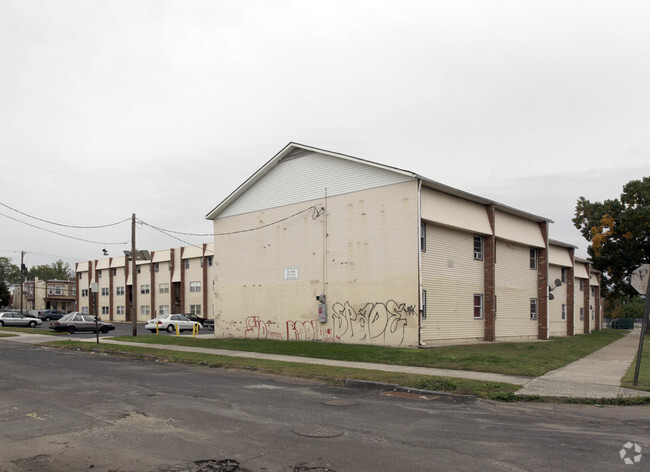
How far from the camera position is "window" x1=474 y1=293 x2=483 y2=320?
87.6 ft

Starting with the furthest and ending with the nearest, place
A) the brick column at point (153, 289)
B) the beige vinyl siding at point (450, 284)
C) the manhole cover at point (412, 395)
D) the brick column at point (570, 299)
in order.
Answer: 1. the brick column at point (153, 289)
2. the brick column at point (570, 299)
3. the beige vinyl siding at point (450, 284)
4. the manhole cover at point (412, 395)

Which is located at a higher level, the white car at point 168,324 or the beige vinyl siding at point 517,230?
the beige vinyl siding at point 517,230

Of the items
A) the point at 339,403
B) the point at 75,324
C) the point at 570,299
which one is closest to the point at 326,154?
the point at 339,403

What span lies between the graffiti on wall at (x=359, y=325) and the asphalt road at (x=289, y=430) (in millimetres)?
10123

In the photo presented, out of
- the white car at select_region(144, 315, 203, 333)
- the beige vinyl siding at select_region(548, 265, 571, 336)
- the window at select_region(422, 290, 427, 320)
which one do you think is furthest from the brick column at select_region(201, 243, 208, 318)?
the window at select_region(422, 290, 427, 320)

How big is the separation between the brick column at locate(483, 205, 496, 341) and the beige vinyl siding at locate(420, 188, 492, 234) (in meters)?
0.48

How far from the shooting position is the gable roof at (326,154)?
922 inches

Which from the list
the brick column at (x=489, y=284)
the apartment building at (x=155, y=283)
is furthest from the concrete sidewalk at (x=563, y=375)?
the apartment building at (x=155, y=283)

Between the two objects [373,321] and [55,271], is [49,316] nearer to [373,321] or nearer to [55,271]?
[373,321]

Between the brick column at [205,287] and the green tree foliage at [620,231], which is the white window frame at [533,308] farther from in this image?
the brick column at [205,287]

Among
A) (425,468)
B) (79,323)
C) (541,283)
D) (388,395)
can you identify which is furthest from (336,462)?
(79,323)

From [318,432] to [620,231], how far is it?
1831 inches

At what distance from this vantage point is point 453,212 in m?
25.0

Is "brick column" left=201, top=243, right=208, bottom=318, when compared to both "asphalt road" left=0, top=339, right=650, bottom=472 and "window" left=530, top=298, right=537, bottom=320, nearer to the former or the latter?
"window" left=530, top=298, right=537, bottom=320
